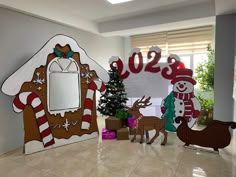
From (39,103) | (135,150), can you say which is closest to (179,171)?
(135,150)

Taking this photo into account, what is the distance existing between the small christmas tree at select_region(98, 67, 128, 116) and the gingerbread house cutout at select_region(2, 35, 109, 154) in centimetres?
24

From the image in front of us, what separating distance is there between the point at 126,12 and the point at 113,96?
6.10 feet

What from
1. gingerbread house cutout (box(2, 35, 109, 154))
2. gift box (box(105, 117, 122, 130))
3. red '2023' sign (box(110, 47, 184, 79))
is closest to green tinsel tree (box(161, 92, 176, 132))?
red '2023' sign (box(110, 47, 184, 79))

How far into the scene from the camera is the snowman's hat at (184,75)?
362 centimetres

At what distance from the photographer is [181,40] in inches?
217

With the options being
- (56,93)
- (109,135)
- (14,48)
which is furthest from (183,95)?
(14,48)

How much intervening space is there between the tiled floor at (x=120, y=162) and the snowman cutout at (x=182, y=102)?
1.73 feet

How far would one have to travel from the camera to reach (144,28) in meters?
4.53

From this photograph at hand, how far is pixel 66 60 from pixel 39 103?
0.92 metres

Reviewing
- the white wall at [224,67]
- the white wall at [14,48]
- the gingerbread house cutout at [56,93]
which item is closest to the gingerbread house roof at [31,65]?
the gingerbread house cutout at [56,93]

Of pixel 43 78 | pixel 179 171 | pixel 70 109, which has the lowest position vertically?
pixel 179 171

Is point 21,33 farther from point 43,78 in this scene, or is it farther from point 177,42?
point 177,42

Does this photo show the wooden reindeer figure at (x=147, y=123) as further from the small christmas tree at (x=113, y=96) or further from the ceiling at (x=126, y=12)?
the ceiling at (x=126, y=12)

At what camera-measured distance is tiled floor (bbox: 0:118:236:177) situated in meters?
2.43
